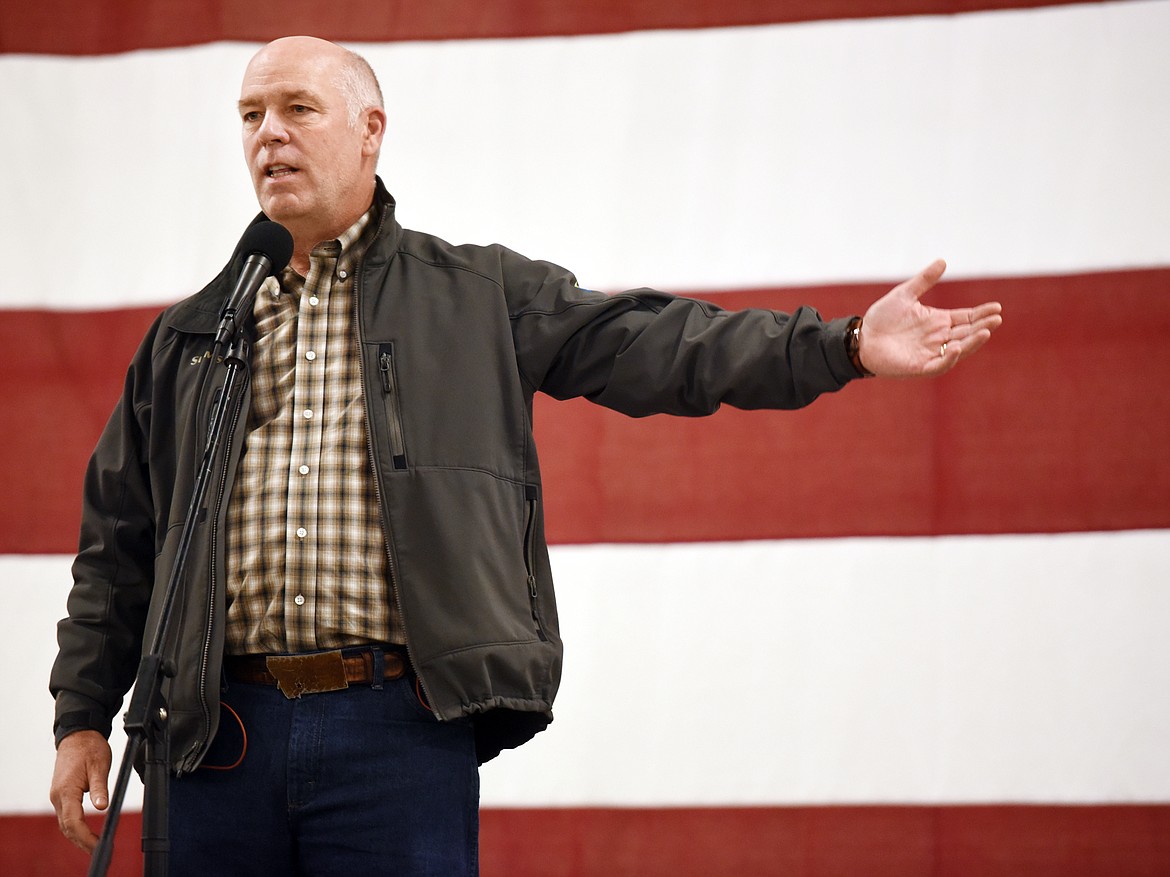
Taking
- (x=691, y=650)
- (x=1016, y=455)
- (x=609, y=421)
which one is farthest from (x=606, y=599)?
(x=1016, y=455)

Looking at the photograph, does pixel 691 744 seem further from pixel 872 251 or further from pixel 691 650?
pixel 872 251

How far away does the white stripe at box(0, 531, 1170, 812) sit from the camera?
7.08 feet

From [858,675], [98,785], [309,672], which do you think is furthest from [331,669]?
[858,675]

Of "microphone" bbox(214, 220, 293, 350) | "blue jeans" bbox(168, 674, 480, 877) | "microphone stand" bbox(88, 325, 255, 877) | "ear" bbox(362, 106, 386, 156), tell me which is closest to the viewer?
"microphone stand" bbox(88, 325, 255, 877)

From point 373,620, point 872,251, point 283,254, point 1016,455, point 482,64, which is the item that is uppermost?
point 482,64

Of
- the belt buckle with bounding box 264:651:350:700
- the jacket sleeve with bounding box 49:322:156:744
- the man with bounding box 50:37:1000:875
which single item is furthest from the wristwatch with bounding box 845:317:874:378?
the jacket sleeve with bounding box 49:322:156:744

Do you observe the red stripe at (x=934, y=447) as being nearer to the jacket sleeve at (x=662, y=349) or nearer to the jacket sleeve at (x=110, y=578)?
the jacket sleeve at (x=662, y=349)

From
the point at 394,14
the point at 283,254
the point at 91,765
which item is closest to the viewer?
the point at 283,254

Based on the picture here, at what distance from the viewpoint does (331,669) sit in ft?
4.42

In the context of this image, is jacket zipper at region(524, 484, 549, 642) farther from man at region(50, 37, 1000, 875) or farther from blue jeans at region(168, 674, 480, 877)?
blue jeans at region(168, 674, 480, 877)

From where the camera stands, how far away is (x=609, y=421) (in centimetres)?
236

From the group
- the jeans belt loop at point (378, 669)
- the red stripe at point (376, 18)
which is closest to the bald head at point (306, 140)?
the jeans belt loop at point (378, 669)

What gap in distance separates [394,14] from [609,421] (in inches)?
36.9

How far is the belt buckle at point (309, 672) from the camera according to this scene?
53.1 inches
